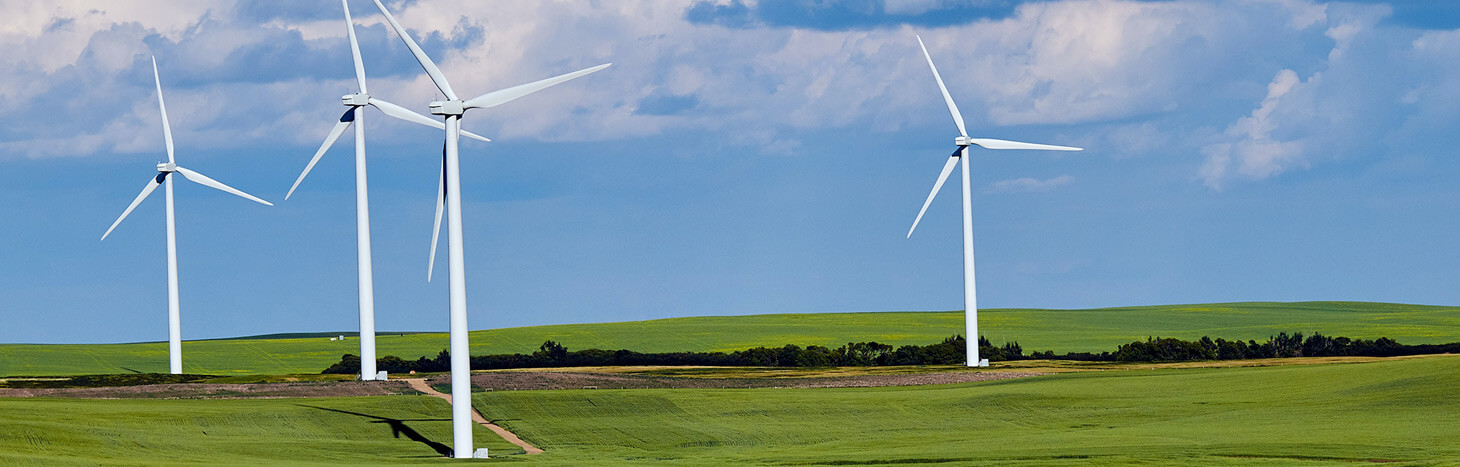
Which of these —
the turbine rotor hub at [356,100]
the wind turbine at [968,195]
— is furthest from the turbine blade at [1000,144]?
the turbine rotor hub at [356,100]

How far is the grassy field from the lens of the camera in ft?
416

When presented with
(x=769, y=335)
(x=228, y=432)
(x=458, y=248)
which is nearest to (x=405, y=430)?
(x=228, y=432)

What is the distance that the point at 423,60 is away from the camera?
57.3 meters

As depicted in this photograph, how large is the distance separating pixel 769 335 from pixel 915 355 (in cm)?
4105

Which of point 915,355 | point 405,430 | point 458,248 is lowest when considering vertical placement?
point 405,430

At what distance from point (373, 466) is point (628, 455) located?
924 cm

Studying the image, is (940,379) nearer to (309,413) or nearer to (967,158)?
(967,158)

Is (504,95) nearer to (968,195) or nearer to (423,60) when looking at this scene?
(423,60)

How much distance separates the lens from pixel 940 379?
82688mm

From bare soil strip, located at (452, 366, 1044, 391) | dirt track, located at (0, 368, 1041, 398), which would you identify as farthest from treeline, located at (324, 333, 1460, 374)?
bare soil strip, located at (452, 366, 1044, 391)

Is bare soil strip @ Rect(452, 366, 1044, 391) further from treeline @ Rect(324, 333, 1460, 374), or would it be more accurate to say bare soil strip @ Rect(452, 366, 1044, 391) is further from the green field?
treeline @ Rect(324, 333, 1460, 374)

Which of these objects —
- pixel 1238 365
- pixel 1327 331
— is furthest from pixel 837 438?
pixel 1327 331

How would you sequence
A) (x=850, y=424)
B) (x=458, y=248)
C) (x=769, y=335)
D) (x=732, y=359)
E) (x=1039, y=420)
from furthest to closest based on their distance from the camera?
(x=769, y=335)
(x=732, y=359)
(x=1039, y=420)
(x=850, y=424)
(x=458, y=248)

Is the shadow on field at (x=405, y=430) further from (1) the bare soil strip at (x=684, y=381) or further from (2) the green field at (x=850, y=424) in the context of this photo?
(1) the bare soil strip at (x=684, y=381)
